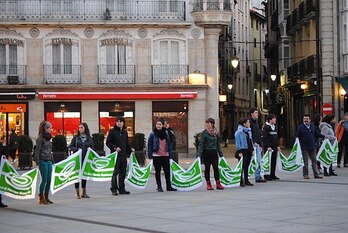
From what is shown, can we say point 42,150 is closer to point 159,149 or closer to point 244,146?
point 159,149

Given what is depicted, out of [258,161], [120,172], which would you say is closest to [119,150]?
[120,172]

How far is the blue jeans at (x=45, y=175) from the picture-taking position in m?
17.8

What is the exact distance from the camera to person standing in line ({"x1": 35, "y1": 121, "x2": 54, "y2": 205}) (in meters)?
17.8

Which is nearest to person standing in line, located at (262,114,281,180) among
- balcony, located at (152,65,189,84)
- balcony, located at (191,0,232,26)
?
balcony, located at (152,65,189,84)

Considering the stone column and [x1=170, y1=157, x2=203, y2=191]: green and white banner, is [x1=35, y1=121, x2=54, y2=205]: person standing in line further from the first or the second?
the stone column

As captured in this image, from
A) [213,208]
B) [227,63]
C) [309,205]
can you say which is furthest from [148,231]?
[227,63]

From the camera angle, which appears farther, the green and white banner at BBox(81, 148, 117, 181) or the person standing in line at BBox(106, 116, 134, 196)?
the person standing in line at BBox(106, 116, 134, 196)

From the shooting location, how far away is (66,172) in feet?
62.4

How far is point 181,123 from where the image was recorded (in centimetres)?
4512

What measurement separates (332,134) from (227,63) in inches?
2099

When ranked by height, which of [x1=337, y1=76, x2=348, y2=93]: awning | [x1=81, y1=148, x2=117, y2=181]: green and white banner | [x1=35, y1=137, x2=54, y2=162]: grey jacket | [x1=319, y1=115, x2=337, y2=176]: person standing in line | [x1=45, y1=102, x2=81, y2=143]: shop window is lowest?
[x1=81, y1=148, x2=117, y2=181]: green and white banner

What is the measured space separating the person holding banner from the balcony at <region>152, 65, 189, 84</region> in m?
24.3

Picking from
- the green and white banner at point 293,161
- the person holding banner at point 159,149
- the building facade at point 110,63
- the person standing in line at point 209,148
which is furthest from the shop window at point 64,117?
the person standing in line at point 209,148

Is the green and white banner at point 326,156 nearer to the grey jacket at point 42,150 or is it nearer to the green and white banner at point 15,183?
the grey jacket at point 42,150
